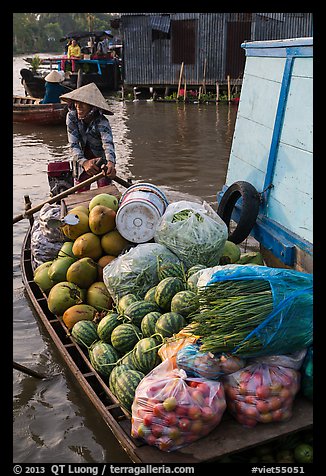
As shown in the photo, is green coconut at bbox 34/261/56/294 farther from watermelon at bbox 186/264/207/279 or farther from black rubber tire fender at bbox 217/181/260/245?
black rubber tire fender at bbox 217/181/260/245

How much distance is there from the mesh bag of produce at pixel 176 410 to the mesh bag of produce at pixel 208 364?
0.06 metres

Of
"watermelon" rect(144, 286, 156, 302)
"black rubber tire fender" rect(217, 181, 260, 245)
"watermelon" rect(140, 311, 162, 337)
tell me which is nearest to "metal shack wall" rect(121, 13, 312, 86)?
"black rubber tire fender" rect(217, 181, 260, 245)

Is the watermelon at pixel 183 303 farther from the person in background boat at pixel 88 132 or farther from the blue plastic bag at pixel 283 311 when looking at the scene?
the person in background boat at pixel 88 132

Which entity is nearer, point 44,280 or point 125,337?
point 125,337

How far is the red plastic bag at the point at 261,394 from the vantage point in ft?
9.01

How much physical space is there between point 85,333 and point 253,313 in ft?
5.02

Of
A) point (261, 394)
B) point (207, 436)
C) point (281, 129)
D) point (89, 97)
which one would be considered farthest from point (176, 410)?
point (89, 97)

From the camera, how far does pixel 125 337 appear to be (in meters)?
3.46

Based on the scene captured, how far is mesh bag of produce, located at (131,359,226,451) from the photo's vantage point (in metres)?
2.65

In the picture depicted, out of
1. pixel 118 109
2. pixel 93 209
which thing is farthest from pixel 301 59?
pixel 118 109

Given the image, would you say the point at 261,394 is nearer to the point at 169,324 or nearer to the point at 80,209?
the point at 169,324

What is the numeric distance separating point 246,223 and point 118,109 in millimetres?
16633

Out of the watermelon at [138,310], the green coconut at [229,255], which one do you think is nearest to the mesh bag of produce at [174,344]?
the watermelon at [138,310]

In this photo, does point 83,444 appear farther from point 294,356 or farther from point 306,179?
point 306,179
